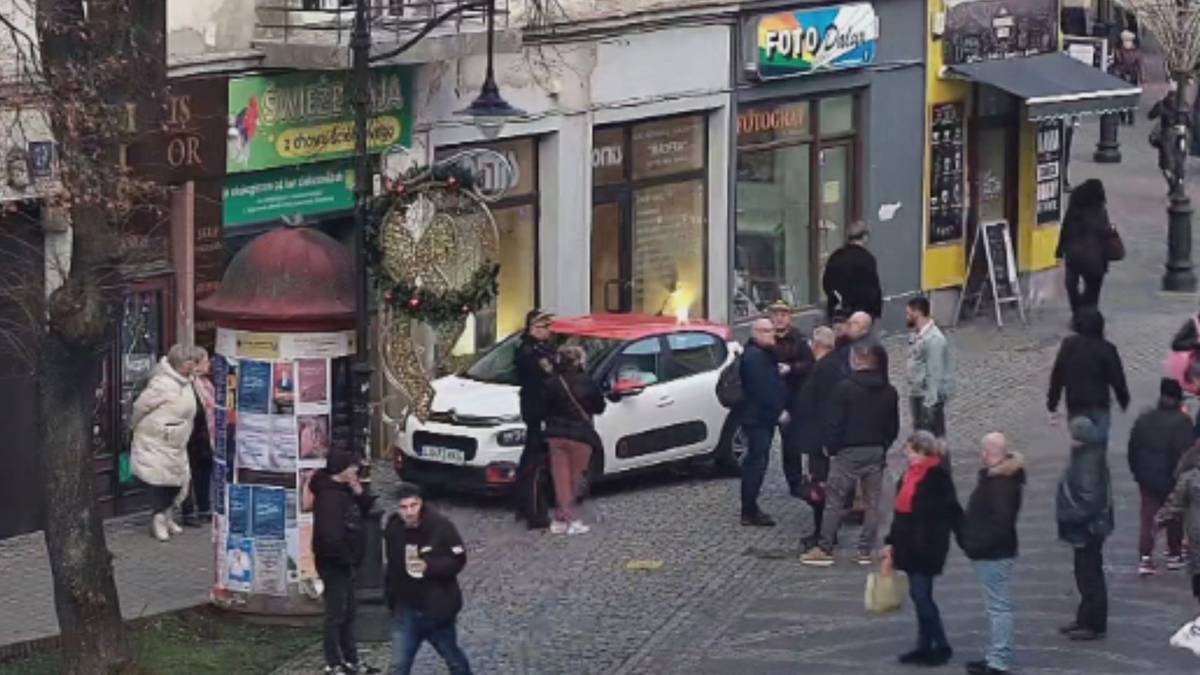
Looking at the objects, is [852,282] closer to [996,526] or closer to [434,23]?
[434,23]

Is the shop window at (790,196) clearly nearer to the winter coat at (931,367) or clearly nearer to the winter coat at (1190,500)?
the winter coat at (931,367)

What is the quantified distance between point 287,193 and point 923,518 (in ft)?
28.9

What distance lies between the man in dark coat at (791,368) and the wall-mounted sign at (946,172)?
35.7 ft

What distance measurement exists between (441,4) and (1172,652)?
399 inches

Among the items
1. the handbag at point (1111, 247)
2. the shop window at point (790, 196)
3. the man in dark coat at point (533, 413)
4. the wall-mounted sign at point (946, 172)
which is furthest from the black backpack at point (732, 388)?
the wall-mounted sign at point (946, 172)

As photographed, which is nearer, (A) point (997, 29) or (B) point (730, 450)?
(B) point (730, 450)

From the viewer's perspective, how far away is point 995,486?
18.2m

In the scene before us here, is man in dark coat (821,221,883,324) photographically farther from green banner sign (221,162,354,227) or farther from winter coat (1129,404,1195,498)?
winter coat (1129,404,1195,498)

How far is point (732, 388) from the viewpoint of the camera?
23.0 m

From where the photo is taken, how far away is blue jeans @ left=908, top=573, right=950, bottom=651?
18.6m

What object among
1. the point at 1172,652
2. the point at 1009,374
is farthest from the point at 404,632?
the point at 1009,374

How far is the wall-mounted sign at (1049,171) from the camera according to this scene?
36.0 meters

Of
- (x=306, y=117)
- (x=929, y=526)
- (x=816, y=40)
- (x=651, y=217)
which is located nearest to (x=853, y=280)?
(x=651, y=217)

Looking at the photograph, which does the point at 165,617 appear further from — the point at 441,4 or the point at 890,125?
the point at 890,125
